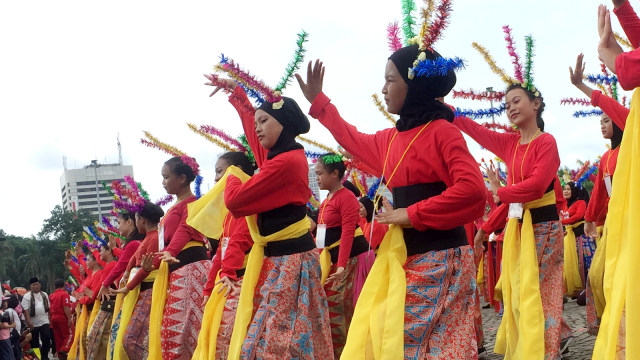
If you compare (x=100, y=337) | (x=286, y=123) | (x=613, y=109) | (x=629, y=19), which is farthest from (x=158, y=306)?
(x=629, y=19)

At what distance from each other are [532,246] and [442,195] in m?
2.19

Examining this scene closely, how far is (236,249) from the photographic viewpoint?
560cm

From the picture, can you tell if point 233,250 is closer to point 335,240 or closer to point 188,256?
point 188,256

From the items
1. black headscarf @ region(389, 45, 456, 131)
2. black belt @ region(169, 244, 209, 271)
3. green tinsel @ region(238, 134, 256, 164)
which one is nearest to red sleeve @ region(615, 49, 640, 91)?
black headscarf @ region(389, 45, 456, 131)

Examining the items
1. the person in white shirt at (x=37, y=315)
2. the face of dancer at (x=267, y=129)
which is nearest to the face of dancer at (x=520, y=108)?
the face of dancer at (x=267, y=129)

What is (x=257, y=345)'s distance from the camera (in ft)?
15.1

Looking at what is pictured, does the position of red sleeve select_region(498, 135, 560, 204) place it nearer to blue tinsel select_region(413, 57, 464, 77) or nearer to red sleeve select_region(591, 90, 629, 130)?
red sleeve select_region(591, 90, 629, 130)

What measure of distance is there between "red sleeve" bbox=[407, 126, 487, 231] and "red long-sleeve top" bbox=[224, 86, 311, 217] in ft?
Result: 4.76

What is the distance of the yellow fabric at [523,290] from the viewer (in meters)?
5.22

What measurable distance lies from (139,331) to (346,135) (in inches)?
160

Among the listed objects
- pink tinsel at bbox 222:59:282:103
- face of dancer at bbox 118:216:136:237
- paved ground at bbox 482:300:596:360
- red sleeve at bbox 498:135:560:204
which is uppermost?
pink tinsel at bbox 222:59:282:103

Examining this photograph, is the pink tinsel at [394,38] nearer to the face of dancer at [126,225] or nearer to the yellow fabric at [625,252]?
the yellow fabric at [625,252]

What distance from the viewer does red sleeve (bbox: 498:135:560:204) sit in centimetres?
535

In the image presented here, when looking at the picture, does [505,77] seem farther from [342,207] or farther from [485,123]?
[342,207]
